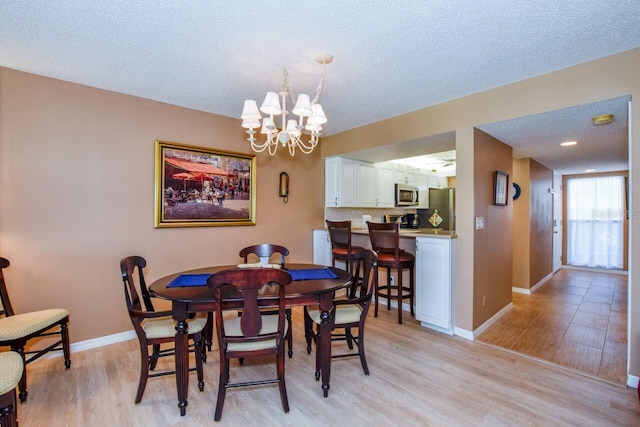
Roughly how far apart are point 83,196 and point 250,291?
6.84ft

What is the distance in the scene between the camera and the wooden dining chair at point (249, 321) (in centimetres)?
164

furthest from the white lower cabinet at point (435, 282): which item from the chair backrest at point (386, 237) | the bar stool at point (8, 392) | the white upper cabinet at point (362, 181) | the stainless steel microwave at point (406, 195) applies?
the bar stool at point (8, 392)

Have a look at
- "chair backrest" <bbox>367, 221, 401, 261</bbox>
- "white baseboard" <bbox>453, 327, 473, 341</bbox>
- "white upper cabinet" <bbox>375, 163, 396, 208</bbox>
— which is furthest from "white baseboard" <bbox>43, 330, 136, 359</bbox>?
"white upper cabinet" <bbox>375, 163, 396, 208</bbox>

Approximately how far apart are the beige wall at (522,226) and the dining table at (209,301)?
12.5ft

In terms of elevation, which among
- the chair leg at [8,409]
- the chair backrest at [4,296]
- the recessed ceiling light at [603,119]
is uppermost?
the recessed ceiling light at [603,119]

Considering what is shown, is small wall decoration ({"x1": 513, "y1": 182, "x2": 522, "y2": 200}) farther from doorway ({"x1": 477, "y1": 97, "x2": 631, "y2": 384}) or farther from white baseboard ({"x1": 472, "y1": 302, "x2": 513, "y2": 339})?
white baseboard ({"x1": 472, "y1": 302, "x2": 513, "y2": 339})

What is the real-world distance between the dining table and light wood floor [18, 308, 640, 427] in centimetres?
21

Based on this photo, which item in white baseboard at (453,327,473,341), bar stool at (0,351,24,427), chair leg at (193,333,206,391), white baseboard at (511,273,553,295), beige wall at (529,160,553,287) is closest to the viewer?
bar stool at (0,351,24,427)

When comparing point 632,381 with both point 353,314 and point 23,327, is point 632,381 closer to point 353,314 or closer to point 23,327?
point 353,314

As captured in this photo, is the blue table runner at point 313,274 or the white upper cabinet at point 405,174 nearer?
the blue table runner at point 313,274

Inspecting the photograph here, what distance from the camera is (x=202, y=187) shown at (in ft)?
10.9

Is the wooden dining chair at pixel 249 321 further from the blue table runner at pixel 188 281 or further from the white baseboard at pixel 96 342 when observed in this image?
the white baseboard at pixel 96 342

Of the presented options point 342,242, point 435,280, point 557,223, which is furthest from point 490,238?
point 557,223

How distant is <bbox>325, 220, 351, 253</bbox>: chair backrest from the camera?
3574mm
